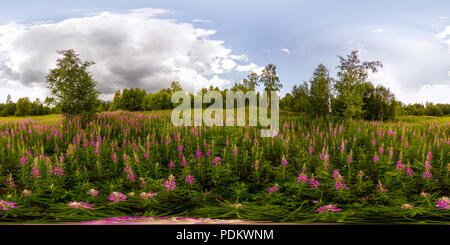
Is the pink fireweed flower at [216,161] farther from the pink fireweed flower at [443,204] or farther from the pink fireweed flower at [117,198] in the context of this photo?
the pink fireweed flower at [443,204]

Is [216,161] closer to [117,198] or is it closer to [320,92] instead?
[117,198]

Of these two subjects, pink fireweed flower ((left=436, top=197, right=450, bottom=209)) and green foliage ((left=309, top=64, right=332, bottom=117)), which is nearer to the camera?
pink fireweed flower ((left=436, top=197, right=450, bottom=209))

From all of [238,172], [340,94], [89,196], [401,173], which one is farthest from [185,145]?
[340,94]

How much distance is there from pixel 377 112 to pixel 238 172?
54.9 ft

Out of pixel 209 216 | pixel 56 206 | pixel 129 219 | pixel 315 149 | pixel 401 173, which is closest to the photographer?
pixel 129 219

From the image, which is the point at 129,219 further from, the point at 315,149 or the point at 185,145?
the point at 315,149

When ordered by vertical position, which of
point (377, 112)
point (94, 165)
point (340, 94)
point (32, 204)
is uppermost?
point (340, 94)

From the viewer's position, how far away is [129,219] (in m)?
2.51

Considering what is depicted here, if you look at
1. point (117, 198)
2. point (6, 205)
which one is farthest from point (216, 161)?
point (6, 205)

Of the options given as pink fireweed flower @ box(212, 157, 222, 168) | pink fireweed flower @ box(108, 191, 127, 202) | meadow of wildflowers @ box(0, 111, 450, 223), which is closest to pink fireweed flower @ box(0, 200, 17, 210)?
meadow of wildflowers @ box(0, 111, 450, 223)

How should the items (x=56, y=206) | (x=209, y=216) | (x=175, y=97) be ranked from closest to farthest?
1. (x=209, y=216)
2. (x=56, y=206)
3. (x=175, y=97)

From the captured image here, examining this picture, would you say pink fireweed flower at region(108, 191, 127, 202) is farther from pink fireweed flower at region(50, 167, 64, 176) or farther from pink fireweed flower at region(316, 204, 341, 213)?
pink fireweed flower at region(316, 204, 341, 213)

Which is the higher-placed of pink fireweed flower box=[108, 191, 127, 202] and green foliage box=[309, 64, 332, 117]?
green foliage box=[309, 64, 332, 117]

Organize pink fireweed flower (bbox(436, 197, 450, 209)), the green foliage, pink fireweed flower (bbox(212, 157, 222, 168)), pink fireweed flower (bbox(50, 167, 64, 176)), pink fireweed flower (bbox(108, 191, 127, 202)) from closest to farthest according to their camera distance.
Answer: pink fireweed flower (bbox(436, 197, 450, 209)) < pink fireweed flower (bbox(108, 191, 127, 202)) < pink fireweed flower (bbox(50, 167, 64, 176)) < pink fireweed flower (bbox(212, 157, 222, 168)) < the green foliage
